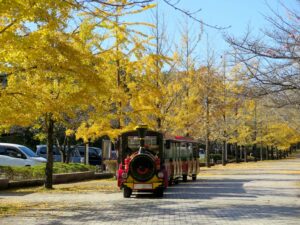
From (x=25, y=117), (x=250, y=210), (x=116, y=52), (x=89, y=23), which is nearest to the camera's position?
(x=250, y=210)

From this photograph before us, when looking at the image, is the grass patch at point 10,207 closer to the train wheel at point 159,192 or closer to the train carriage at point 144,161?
the train carriage at point 144,161

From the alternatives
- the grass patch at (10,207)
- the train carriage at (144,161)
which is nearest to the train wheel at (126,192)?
the train carriage at (144,161)

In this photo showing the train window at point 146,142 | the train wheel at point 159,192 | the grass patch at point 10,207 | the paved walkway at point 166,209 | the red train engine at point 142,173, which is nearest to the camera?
the paved walkway at point 166,209

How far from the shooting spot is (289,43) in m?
12.7

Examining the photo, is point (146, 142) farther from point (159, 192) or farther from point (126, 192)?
point (126, 192)

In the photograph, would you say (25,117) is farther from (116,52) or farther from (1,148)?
(1,148)

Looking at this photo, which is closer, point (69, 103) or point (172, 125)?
point (69, 103)

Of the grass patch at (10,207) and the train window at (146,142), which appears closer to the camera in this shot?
the grass patch at (10,207)

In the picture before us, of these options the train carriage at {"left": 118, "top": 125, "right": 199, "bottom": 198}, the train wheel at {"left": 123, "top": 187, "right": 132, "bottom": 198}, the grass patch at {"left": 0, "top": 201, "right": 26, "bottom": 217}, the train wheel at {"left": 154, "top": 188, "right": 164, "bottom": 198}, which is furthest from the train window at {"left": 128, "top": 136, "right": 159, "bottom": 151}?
the grass patch at {"left": 0, "top": 201, "right": 26, "bottom": 217}

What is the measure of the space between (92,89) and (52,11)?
3.42 metres

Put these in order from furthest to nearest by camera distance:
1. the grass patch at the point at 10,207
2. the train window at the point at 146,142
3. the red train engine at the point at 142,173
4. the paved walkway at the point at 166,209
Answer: the train window at the point at 146,142
the red train engine at the point at 142,173
the grass patch at the point at 10,207
the paved walkway at the point at 166,209

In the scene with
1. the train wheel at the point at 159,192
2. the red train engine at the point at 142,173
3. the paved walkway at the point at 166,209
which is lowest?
the paved walkway at the point at 166,209

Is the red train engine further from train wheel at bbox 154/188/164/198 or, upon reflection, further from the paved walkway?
the paved walkway

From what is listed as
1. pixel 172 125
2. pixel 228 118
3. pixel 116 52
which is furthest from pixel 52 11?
pixel 228 118
